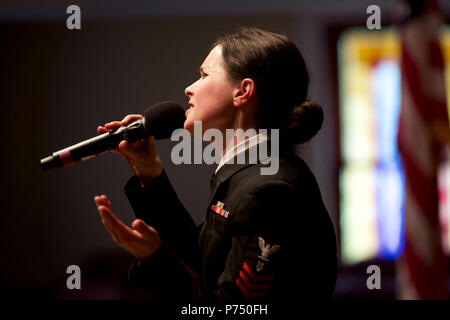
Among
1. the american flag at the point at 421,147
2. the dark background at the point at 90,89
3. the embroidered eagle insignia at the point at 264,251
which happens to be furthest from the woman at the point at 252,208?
the dark background at the point at 90,89

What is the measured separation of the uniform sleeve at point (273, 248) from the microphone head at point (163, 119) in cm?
→ 26

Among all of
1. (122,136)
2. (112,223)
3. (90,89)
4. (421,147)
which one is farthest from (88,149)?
(90,89)

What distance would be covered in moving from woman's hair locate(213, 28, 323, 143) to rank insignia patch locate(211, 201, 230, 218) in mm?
181

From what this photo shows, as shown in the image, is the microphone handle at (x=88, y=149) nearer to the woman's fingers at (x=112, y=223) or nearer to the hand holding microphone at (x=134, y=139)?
the hand holding microphone at (x=134, y=139)

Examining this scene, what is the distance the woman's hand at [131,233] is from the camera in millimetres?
1013

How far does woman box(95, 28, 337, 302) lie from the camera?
0.97 m

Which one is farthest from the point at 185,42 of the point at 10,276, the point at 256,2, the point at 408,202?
the point at 408,202

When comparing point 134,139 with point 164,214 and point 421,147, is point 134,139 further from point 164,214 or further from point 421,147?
point 421,147

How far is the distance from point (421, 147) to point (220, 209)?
0.90 metres

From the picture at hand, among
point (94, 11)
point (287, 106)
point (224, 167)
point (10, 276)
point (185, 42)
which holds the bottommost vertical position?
point (10, 276)

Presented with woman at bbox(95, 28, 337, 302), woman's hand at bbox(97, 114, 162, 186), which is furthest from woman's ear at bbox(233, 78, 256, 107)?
woman's hand at bbox(97, 114, 162, 186)
